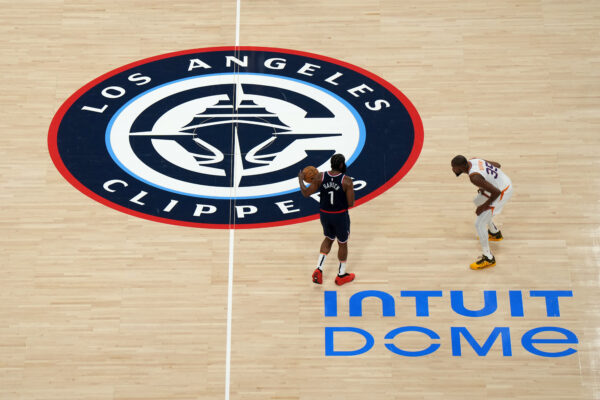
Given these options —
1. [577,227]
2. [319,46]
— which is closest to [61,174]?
[319,46]

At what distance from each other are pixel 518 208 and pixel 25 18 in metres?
7.74

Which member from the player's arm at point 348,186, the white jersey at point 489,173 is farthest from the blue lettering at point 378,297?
the white jersey at point 489,173

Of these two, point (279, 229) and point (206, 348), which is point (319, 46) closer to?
point (279, 229)

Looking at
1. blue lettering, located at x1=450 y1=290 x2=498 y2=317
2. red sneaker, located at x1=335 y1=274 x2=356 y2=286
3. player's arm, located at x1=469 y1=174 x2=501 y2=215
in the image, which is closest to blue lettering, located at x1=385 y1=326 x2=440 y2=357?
blue lettering, located at x1=450 y1=290 x2=498 y2=317

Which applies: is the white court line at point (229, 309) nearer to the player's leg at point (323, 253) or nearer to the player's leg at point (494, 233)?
the player's leg at point (323, 253)

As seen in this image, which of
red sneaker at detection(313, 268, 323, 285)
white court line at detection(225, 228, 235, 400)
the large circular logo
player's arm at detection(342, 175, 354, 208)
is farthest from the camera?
the large circular logo

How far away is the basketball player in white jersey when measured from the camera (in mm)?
7176

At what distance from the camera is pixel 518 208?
8.34m

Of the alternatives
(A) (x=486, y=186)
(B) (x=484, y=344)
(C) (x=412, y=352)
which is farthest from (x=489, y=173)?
(C) (x=412, y=352)

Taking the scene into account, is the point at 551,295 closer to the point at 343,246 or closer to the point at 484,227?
the point at 484,227

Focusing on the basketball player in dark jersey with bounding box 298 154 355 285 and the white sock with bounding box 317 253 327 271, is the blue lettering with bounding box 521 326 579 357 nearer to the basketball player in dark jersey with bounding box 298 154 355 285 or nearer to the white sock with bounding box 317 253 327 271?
the basketball player in dark jersey with bounding box 298 154 355 285

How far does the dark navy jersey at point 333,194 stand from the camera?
22.7ft

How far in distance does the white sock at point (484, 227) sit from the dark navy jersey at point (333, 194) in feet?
5.26

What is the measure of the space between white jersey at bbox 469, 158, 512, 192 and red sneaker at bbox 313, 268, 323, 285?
78.3 inches
